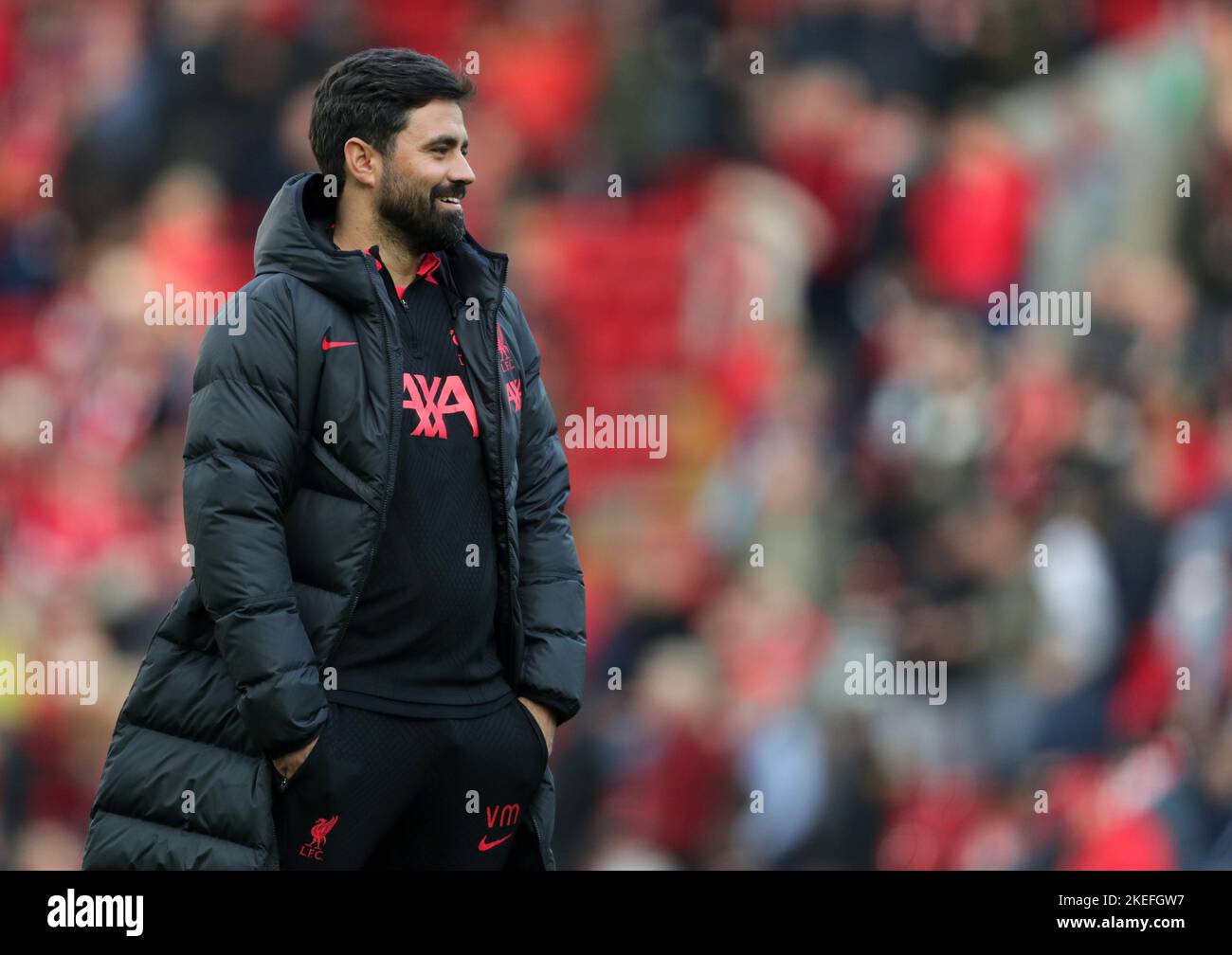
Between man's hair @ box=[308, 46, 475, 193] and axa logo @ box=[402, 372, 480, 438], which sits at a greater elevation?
man's hair @ box=[308, 46, 475, 193]

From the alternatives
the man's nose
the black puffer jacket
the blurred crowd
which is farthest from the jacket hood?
the blurred crowd

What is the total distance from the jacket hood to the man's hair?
102 mm

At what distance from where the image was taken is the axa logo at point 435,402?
2.75m

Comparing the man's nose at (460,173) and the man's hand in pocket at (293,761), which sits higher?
the man's nose at (460,173)

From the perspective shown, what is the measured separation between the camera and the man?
261cm

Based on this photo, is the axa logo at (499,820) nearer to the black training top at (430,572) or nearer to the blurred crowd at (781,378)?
the black training top at (430,572)

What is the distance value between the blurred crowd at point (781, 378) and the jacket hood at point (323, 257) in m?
2.35

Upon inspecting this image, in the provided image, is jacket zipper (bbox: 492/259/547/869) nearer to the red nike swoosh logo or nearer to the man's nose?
the red nike swoosh logo

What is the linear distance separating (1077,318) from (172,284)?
2.80 meters

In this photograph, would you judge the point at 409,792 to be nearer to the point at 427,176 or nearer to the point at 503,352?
the point at 503,352

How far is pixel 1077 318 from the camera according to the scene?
17.7ft

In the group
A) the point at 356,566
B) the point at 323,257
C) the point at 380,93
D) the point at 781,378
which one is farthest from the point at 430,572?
the point at 781,378

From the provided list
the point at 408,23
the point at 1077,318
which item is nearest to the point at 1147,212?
the point at 1077,318

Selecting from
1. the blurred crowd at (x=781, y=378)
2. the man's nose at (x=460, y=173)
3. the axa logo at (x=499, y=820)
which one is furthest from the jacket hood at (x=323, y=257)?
the blurred crowd at (x=781, y=378)
